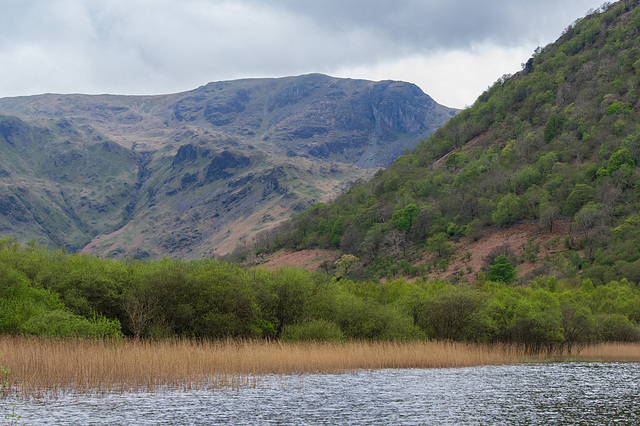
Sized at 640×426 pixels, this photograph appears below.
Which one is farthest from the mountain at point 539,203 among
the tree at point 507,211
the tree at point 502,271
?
the tree at point 502,271

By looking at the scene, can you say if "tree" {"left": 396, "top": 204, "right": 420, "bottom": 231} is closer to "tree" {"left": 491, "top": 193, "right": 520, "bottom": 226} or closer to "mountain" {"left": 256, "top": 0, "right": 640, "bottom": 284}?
"mountain" {"left": 256, "top": 0, "right": 640, "bottom": 284}

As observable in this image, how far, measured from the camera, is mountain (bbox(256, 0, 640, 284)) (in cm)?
12412

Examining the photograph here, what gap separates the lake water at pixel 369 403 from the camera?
27569mm

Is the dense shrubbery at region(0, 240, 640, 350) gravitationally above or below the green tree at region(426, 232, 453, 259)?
below

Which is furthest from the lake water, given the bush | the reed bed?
the bush

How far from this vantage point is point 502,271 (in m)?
122

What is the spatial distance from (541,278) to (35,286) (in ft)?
288

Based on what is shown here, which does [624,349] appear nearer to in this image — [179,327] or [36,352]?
[179,327]

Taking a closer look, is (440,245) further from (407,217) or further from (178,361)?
(178,361)

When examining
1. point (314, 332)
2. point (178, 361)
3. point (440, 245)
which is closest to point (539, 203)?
point (440, 245)

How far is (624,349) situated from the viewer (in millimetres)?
68875

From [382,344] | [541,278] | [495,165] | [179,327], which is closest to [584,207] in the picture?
[541,278]

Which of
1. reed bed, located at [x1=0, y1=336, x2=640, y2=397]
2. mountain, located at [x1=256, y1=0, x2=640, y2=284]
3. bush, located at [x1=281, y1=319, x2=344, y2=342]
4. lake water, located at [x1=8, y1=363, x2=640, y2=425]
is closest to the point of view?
lake water, located at [x1=8, y1=363, x2=640, y2=425]

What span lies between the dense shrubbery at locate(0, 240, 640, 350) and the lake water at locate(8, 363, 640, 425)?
36.7 ft
